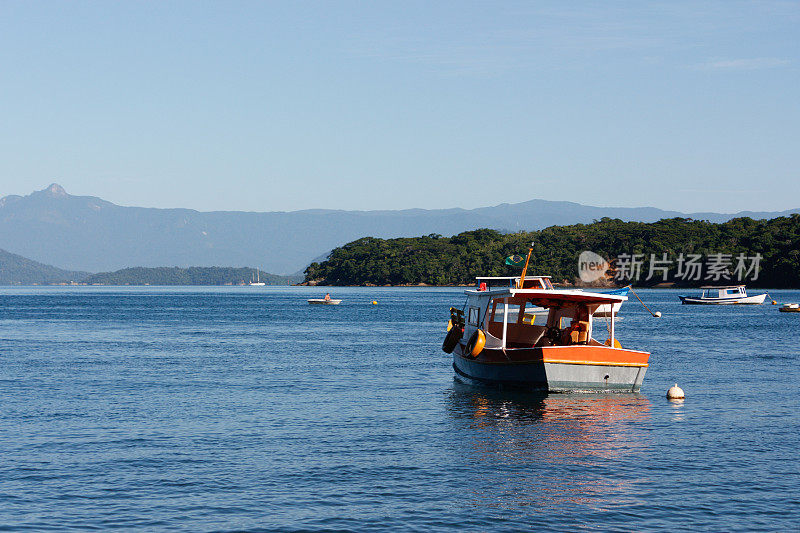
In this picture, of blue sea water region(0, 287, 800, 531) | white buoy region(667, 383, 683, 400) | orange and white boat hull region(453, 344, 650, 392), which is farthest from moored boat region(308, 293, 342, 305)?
white buoy region(667, 383, 683, 400)

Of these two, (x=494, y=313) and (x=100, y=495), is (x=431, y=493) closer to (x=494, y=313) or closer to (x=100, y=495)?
(x=100, y=495)

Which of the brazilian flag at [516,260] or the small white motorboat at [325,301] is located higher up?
the brazilian flag at [516,260]

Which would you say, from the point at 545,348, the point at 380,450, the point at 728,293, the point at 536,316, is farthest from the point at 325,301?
the point at 380,450

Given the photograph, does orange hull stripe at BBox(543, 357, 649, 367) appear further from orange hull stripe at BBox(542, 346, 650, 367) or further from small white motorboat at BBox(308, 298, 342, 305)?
small white motorboat at BBox(308, 298, 342, 305)

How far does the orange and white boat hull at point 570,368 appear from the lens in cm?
3516

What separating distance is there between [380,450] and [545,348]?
1100 centimetres

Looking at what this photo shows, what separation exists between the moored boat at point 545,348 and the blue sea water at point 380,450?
3.07 ft

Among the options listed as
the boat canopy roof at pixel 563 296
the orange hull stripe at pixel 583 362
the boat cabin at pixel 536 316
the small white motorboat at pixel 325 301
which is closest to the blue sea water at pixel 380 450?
the orange hull stripe at pixel 583 362

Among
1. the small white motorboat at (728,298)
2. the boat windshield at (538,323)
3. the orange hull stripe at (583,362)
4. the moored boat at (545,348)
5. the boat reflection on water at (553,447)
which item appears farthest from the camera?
the small white motorboat at (728,298)

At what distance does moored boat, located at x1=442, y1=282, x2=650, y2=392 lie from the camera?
35.4 metres

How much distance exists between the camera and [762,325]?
308 ft

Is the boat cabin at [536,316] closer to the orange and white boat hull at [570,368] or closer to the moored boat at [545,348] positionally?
the moored boat at [545,348]

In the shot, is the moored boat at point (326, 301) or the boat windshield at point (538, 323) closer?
the boat windshield at point (538, 323)

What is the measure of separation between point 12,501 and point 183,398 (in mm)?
16907
